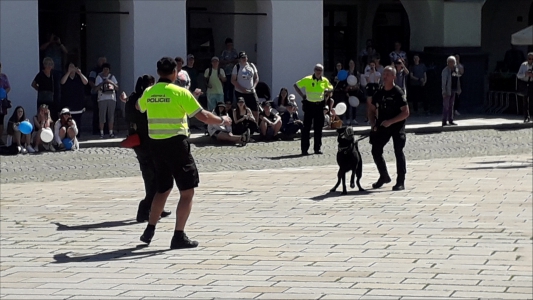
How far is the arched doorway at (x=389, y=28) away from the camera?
31094 mm

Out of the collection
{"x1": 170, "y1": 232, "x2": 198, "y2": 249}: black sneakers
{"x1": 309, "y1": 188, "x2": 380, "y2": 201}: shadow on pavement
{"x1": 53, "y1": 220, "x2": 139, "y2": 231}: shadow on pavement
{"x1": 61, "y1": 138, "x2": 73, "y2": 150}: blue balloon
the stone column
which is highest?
the stone column

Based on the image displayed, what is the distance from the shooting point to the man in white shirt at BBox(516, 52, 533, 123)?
2378cm

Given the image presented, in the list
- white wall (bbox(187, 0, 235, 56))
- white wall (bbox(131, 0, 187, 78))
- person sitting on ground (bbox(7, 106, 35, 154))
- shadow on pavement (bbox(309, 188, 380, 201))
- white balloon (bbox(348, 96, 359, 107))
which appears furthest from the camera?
white wall (bbox(187, 0, 235, 56))

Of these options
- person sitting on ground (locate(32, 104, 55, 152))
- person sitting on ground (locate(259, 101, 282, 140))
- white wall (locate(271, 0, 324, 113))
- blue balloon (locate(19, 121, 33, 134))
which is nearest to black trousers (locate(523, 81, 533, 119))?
white wall (locate(271, 0, 324, 113))

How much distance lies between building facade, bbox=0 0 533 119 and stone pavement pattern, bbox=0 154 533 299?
302 inches

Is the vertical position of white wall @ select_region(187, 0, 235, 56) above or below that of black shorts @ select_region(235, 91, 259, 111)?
above

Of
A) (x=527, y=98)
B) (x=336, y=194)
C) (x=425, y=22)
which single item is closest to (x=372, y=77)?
(x=527, y=98)

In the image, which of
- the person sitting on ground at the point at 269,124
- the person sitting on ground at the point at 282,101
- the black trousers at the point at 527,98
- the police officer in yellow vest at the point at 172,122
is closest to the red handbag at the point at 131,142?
the police officer in yellow vest at the point at 172,122

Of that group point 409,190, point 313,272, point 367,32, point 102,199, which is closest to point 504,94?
point 367,32

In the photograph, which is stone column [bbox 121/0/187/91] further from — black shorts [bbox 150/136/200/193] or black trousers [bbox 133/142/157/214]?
black shorts [bbox 150/136/200/193]

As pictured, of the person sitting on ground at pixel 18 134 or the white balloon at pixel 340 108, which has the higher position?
the white balloon at pixel 340 108

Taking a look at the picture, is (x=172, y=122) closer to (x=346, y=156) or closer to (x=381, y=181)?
(x=346, y=156)

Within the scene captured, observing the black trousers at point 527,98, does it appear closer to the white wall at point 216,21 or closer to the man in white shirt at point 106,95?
the white wall at point 216,21

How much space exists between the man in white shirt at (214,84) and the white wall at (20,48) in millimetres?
3390
